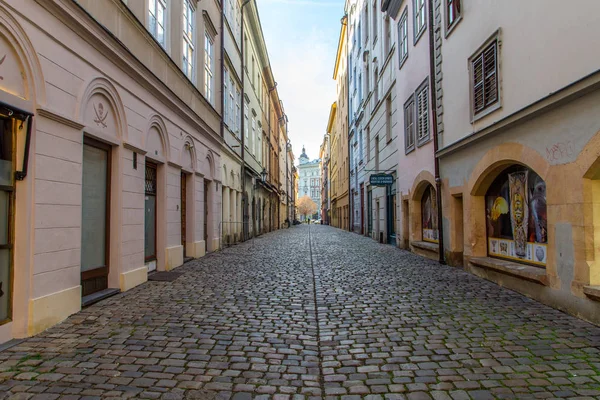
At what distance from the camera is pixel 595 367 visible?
3594mm

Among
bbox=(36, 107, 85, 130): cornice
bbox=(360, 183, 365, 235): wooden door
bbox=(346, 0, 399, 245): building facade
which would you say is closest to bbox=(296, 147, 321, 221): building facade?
bbox=(346, 0, 399, 245): building facade

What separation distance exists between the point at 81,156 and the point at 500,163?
23.6ft

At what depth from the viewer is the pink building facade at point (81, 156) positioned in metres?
4.58

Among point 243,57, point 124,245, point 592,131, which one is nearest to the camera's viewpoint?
point 592,131

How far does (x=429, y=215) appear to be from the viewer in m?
13.1

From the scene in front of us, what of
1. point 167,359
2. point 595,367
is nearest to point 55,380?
point 167,359

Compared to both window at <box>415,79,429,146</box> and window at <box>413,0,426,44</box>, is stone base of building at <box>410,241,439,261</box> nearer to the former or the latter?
window at <box>415,79,429,146</box>

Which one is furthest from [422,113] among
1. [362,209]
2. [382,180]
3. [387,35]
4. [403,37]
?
[362,209]

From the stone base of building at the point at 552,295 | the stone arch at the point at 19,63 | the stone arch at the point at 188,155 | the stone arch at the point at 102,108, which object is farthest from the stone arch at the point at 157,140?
the stone base of building at the point at 552,295

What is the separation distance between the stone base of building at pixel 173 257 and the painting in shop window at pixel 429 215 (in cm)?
752

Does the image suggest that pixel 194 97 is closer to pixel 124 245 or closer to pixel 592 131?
pixel 124 245

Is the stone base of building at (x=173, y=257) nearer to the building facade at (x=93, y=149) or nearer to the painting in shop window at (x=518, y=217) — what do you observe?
the building facade at (x=93, y=149)

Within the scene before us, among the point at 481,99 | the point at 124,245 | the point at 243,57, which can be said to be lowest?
the point at 124,245

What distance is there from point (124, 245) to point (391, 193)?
12439 mm
